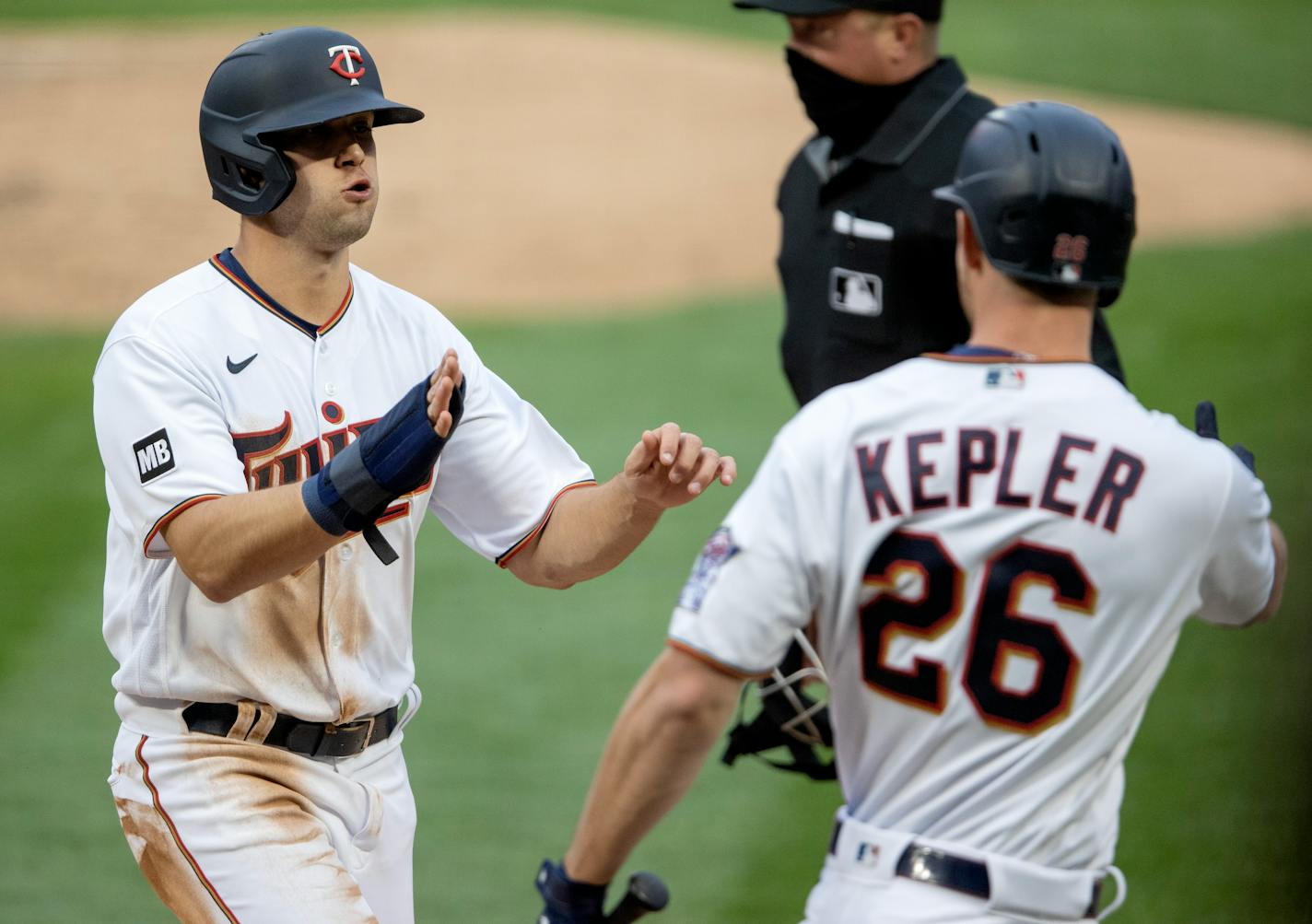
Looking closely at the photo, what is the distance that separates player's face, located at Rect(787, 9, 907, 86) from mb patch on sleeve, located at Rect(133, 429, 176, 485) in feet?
6.89

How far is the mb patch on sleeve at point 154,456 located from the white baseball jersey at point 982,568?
42.1 inches

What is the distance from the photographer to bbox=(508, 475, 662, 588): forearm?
341 centimetres

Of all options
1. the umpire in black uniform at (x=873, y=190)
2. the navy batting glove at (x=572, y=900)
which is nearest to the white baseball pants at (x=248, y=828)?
the navy batting glove at (x=572, y=900)

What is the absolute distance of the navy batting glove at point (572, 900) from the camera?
2613 millimetres

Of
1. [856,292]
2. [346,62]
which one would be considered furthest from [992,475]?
[856,292]

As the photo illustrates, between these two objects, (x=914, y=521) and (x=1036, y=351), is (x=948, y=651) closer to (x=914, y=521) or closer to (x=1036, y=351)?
(x=914, y=521)

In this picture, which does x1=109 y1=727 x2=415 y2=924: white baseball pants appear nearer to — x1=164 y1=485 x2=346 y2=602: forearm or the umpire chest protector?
x1=164 y1=485 x2=346 y2=602: forearm

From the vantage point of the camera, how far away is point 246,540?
2934 mm

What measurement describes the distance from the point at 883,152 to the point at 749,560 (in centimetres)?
215

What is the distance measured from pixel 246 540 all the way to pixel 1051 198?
1.45 metres

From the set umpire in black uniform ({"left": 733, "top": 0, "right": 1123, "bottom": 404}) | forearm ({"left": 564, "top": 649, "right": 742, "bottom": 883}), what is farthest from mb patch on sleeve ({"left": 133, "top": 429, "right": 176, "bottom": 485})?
umpire in black uniform ({"left": 733, "top": 0, "right": 1123, "bottom": 404})

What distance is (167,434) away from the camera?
304 centimetres

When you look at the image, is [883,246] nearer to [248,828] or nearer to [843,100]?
[843,100]

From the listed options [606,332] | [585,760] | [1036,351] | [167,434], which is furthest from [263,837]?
[606,332]
